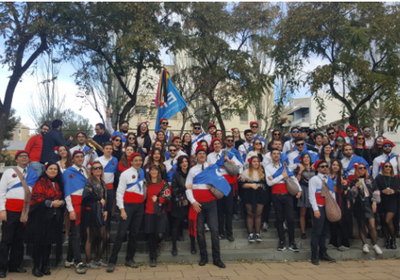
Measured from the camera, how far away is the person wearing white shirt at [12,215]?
17.7 feet

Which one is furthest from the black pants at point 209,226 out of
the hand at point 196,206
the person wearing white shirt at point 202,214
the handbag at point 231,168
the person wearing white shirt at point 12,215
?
the person wearing white shirt at point 12,215

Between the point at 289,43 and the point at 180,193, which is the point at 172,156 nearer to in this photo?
the point at 180,193

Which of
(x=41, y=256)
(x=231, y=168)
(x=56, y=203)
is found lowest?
(x=41, y=256)

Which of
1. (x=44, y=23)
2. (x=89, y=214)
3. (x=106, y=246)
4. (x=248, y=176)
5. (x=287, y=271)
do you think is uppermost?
(x=44, y=23)

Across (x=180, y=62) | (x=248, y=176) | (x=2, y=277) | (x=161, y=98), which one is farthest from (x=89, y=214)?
(x=180, y=62)

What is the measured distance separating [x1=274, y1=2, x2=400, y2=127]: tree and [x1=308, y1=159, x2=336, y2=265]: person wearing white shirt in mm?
7028

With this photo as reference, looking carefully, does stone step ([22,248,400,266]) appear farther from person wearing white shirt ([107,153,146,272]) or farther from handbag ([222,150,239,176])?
handbag ([222,150,239,176])

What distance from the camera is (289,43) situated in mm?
14469

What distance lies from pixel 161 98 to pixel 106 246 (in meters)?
5.07

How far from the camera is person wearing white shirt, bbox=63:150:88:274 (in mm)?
5512

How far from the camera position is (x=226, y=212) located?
21.9ft

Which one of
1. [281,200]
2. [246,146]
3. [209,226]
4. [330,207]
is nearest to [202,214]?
[209,226]

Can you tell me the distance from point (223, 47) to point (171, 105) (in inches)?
267

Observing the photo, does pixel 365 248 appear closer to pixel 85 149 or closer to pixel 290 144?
pixel 290 144
